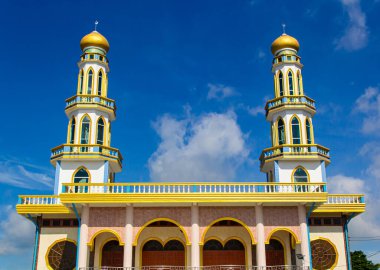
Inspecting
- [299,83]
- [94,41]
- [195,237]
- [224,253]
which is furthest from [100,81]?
[224,253]

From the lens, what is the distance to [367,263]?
28062 millimetres

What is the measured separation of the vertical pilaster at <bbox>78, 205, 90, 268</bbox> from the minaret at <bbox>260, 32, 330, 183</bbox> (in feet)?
36.2

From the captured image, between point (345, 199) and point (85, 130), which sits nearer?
point (345, 199)

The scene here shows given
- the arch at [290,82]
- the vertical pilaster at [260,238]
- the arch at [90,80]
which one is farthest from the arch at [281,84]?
the arch at [90,80]

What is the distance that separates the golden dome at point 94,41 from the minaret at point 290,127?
10932mm

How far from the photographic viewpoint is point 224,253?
928 inches

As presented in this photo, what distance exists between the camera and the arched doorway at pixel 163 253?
23375 millimetres

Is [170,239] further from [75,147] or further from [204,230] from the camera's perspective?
[75,147]

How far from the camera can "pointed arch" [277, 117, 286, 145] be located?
27.7 metres

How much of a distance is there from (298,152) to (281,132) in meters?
2.16

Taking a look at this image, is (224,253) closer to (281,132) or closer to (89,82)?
(281,132)

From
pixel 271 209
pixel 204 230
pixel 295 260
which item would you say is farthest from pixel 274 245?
pixel 204 230

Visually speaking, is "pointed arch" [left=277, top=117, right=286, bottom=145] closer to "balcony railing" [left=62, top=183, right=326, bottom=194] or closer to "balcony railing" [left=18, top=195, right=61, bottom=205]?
"balcony railing" [left=62, top=183, right=326, bottom=194]

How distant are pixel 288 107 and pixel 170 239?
35.3 feet
